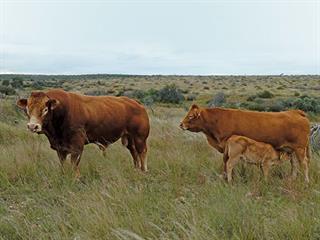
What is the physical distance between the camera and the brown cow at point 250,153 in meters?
7.06

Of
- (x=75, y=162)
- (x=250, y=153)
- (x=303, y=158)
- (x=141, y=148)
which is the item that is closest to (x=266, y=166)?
(x=250, y=153)

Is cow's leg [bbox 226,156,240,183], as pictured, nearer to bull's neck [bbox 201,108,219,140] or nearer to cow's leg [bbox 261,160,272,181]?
cow's leg [bbox 261,160,272,181]

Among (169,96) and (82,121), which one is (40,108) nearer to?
(82,121)

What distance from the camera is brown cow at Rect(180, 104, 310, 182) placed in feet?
24.8

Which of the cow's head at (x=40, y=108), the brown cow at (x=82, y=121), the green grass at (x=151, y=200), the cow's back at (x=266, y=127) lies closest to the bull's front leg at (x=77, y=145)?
the brown cow at (x=82, y=121)

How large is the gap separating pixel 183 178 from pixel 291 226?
279 centimetres

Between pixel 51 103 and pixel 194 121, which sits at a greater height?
pixel 51 103

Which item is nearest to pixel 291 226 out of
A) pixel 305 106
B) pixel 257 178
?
pixel 257 178

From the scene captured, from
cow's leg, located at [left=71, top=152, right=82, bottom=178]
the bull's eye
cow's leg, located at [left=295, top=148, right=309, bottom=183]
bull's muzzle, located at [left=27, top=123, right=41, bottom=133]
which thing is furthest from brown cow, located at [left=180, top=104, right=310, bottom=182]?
bull's muzzle, located at [left=27, top=123, right=41, bottom=133]

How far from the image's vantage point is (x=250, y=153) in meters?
7.11

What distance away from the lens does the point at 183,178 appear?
22.7 ft

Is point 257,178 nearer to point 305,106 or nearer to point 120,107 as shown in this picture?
point 120,107

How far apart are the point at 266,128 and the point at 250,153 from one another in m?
0.66

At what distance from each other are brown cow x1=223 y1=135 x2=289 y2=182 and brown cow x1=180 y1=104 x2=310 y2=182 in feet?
1.35
